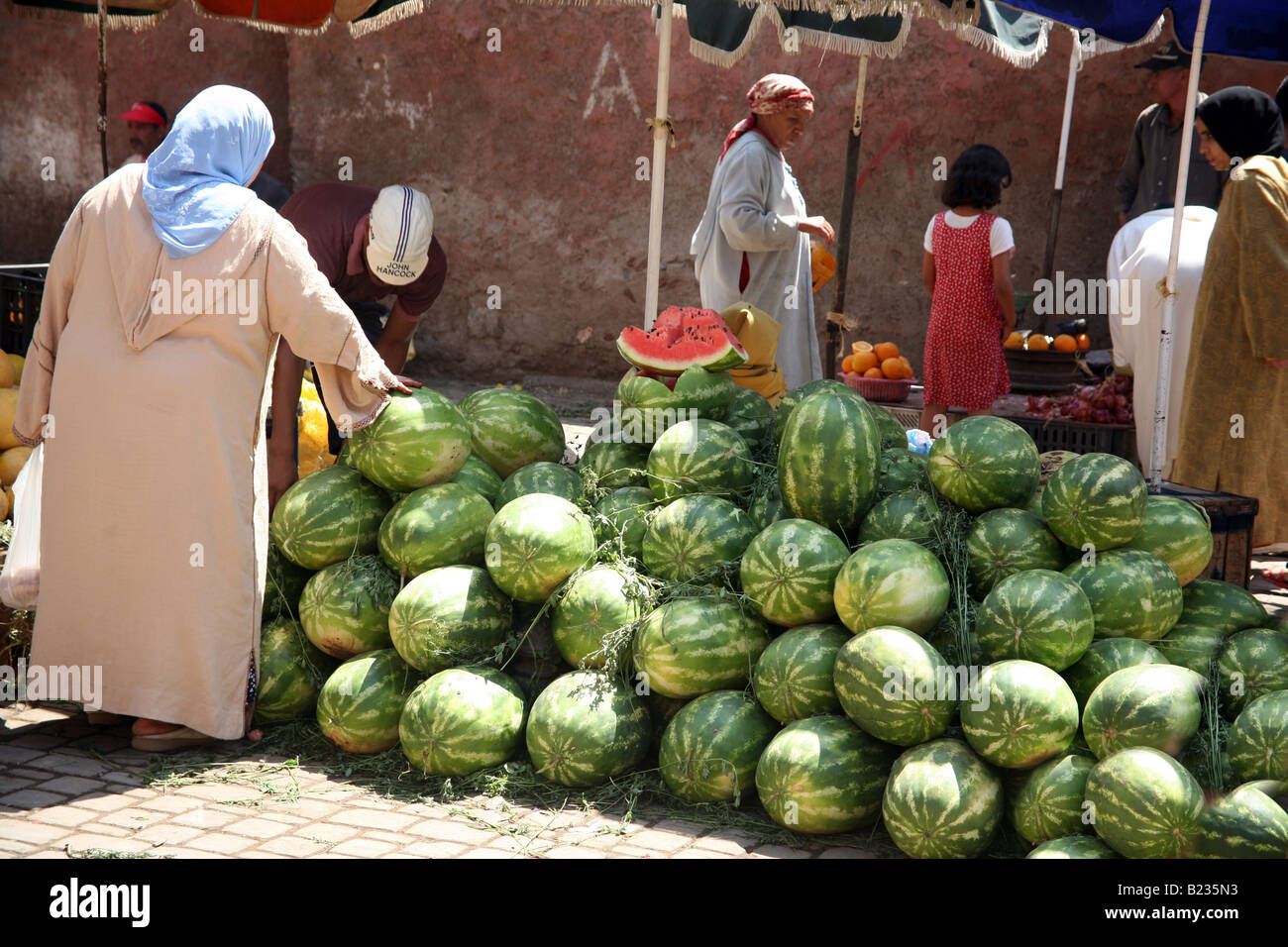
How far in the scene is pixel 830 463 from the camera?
3951mm

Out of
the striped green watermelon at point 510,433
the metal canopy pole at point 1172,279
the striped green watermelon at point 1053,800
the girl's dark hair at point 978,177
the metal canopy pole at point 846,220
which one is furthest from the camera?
the metal canopy pole at point 846,220

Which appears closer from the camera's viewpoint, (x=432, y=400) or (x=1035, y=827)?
(x=1035, y=827)

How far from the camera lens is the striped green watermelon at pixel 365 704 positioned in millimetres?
4082

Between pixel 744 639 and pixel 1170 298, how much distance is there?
2.75 m

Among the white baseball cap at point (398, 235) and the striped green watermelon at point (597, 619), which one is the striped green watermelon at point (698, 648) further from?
the white baseball cap at point (398, 235)

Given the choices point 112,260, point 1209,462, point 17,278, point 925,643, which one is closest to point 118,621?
point 112,260

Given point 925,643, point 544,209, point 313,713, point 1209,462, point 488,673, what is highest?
point 544,209

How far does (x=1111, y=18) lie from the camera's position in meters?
5.28

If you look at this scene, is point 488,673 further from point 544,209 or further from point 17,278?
point 544,209

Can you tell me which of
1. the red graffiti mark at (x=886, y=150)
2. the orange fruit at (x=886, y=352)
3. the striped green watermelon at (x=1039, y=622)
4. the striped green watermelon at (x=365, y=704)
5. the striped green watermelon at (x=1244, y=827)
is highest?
the red graffiti mark at (x=886, y=150)

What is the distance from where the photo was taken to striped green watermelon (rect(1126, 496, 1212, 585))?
3.86 meters

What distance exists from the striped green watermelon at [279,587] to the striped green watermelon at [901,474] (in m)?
2.26

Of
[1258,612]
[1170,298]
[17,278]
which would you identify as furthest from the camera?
[17,278]

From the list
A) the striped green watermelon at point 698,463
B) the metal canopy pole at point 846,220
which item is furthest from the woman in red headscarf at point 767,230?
the striped green watermelon at point 698,463
